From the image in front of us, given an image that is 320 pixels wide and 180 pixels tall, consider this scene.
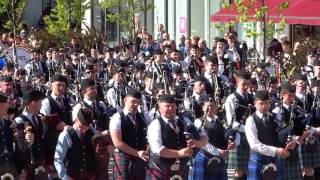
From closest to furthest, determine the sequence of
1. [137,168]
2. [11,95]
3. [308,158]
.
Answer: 1. [137,168]
2. [308,158]
3. [11,95]

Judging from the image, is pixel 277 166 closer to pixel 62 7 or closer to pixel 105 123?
pixel 105 123

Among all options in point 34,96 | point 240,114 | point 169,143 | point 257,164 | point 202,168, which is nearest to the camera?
point 169,143

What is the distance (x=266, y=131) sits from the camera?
305 inches

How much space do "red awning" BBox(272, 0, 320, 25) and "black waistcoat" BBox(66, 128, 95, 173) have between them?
11.4m

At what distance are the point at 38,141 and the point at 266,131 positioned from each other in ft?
7.63

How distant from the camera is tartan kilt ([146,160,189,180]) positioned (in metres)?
7.37

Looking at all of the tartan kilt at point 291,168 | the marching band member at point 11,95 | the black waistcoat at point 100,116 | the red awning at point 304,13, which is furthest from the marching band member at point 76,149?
the red awning at point 304,13

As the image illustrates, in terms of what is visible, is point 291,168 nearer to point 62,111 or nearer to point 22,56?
point 62,111

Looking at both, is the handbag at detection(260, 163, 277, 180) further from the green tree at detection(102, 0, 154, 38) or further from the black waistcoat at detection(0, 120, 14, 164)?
the green tree at detection(102, 0, 154, 38)

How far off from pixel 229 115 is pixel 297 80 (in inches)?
48.0

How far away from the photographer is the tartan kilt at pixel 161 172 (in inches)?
290

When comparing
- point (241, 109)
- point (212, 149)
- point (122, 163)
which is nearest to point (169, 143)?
point (122, 163)

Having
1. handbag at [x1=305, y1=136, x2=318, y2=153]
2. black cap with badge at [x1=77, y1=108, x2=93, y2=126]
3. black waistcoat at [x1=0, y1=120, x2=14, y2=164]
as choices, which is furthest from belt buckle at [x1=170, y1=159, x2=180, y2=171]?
handbag at [x1=305, y1=136, x2=318, y2=153]

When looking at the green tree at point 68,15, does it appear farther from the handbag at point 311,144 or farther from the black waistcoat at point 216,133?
the black waistcoat at point 216,133
